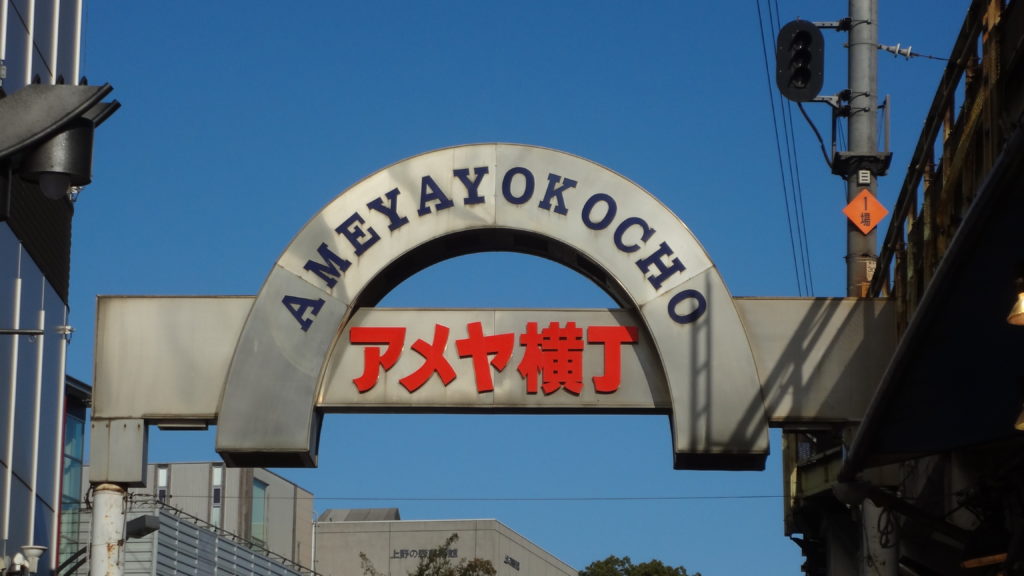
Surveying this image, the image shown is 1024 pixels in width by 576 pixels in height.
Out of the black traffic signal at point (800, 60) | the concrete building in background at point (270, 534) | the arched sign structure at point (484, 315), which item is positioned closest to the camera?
the arched sign structure at point (484, 315)

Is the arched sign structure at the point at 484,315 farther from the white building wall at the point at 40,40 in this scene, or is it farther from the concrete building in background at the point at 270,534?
Answer: the concrete building in background at the point at 270,534

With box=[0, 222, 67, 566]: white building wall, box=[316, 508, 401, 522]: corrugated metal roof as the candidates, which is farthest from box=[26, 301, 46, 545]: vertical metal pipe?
box=[316, 508, 401, 522]: corrugated metal roof

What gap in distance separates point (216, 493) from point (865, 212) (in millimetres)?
59513

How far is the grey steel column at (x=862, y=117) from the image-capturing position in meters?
24.4

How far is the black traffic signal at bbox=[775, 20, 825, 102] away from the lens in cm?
2673

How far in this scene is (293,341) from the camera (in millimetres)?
18109

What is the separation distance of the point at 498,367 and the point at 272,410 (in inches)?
98.3

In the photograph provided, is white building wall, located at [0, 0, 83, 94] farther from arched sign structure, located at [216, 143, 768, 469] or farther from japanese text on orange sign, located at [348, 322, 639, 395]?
japanese text on orange sign, located at [348, 322, 639, 395]

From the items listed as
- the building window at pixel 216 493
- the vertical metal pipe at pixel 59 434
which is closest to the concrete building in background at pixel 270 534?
the building window at pixel 216 493

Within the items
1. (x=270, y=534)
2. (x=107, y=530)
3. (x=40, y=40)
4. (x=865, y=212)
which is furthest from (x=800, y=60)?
(x=270, y=534)

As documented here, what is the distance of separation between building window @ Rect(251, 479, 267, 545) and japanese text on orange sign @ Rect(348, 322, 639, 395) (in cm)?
6454

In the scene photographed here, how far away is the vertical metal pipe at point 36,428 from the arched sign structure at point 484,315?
399cm

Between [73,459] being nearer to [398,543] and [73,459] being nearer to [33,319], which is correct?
[33,319]

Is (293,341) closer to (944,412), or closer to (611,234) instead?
(611,234)
